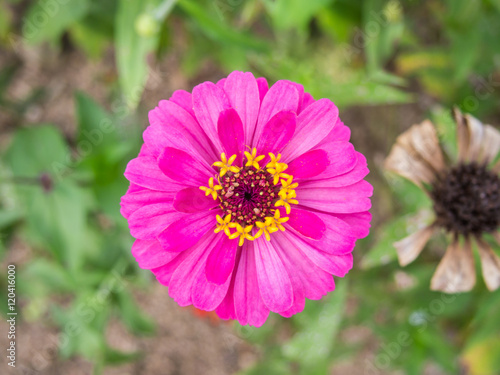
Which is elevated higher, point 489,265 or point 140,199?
point 140,199

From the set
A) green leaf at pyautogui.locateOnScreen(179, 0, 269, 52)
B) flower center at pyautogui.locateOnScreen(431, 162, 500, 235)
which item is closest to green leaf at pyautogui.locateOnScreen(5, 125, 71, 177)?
green leaf at pyautogui.locateOnScreen(179, 0, 269, 52)

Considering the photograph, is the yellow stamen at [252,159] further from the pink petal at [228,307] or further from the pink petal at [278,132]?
the pink petal at [228,307]

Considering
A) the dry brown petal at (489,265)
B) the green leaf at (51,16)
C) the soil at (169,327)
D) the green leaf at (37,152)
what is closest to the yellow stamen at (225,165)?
the dry brown petal at (489,265)

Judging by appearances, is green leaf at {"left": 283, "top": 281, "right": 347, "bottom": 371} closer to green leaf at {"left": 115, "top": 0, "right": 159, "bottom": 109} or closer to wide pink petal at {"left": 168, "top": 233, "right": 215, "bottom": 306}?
A: wide pink petal at {"left": 168, "top": 233, "right": 215, "bottom": 306}

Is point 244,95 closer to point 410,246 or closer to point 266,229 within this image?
point 266,229

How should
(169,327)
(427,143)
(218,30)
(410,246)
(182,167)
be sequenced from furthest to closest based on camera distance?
1. (169,327)
2. (218,30)
3. (427,143)
4. (410,246)
5. (182,167)

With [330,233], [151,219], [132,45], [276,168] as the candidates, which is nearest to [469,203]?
[330,233]
